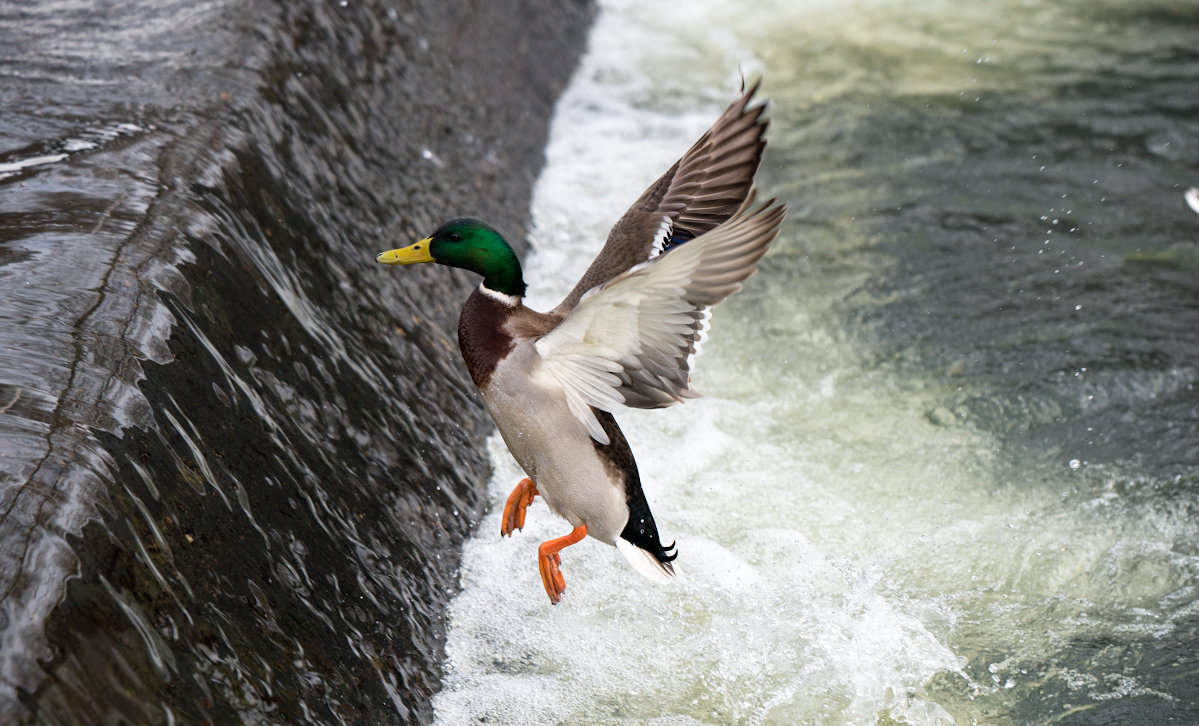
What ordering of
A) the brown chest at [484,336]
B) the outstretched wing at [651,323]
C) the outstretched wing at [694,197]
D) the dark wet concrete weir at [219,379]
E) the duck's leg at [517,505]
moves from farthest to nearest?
the duck's leg at [517,505] < the outstretched wing at [694,197] < the brown chest at [484,336] < the outstretched wing at [651,323] < the dark wet concrete weir at [219,379]

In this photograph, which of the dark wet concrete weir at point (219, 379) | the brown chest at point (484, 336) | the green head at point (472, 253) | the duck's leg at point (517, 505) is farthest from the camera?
the duck's leg at point (517, 505)

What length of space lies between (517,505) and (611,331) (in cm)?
89

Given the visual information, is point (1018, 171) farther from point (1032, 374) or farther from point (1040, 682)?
point (1040, 682)

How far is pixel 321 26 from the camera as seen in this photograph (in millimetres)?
4699

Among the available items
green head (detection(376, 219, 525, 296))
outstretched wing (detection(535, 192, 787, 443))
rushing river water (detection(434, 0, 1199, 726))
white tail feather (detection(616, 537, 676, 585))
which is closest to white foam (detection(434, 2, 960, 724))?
rushing river water (detection(434, 0, 1199, 726))

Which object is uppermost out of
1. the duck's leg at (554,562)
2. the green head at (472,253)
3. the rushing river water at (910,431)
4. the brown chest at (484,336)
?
the green head at (472,253)

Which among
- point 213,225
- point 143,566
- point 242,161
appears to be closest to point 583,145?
point 242,161

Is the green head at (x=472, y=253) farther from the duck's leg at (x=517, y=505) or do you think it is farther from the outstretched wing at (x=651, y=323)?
the duck's leg at (x=517, y=505)

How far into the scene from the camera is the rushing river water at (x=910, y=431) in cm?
330

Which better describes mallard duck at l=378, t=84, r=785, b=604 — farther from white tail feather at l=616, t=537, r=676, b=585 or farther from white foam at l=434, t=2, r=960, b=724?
white foam at l=434, t=2, r=960, b=724

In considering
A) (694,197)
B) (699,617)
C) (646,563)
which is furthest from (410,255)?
(699,617)

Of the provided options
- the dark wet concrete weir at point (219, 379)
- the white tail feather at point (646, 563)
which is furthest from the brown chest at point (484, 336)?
the white tail feather at point (646, 563)

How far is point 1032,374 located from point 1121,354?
17.3 inches

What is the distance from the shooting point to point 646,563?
3.34m
